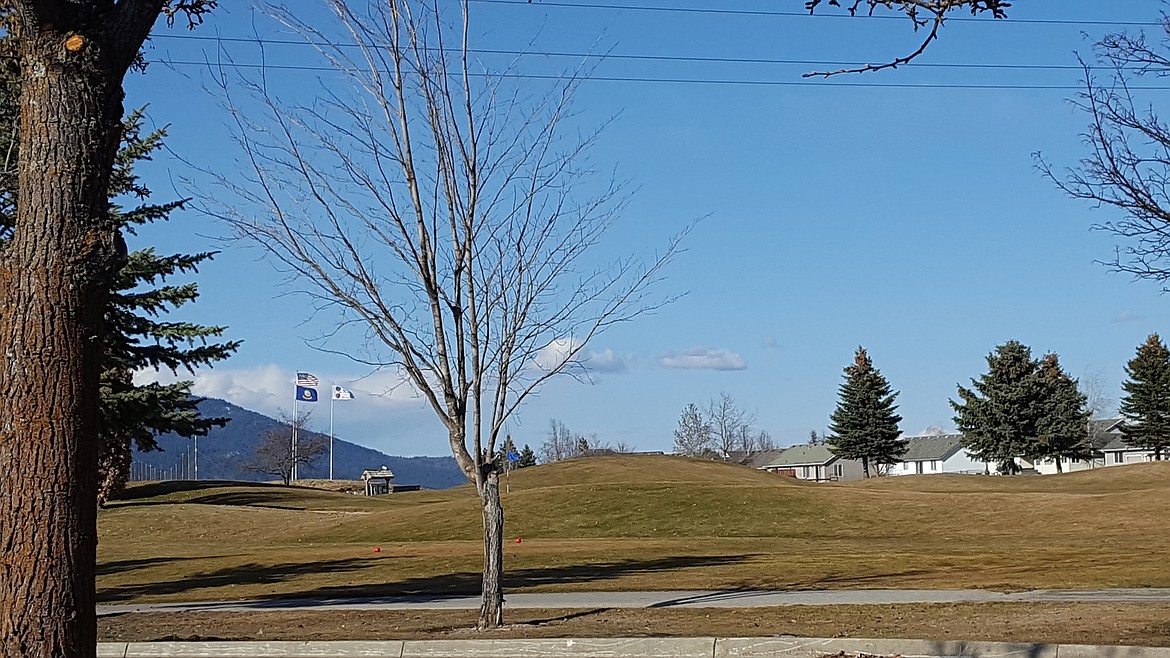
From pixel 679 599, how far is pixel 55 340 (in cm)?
1274

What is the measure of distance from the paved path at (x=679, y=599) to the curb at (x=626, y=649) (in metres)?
4.37

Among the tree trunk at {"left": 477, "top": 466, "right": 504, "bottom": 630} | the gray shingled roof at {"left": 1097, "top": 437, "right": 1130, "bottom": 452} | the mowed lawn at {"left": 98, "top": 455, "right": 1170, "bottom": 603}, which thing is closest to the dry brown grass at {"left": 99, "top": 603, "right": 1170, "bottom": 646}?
the tree trunk at {"left": 477, "top": 466, "right": 504, "bottom": 630}

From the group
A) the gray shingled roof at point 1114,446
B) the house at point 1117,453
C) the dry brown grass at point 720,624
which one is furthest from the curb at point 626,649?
the gray shingled roof at point 1114,446

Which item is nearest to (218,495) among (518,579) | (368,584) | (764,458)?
(368,584)

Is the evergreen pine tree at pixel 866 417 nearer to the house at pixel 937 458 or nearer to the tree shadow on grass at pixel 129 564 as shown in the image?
the house at pixel 937 458

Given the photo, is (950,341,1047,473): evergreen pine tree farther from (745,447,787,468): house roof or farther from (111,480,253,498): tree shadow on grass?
(745,447,787,468): house roof

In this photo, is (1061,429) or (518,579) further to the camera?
(1061,429)

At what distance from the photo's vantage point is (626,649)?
10734mm

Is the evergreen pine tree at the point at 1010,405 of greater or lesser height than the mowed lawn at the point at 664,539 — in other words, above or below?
above

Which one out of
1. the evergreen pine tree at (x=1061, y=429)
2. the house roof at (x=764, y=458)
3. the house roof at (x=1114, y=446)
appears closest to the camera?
the evergreen pine tree at (x=1061, y=429)

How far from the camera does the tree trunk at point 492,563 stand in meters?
13.0

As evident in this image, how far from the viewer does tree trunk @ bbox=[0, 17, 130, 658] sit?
189 inches

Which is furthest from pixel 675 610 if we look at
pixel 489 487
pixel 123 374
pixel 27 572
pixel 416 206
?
pixel 123 374

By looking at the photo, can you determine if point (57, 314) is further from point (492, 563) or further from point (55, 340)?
point (492, 563)
